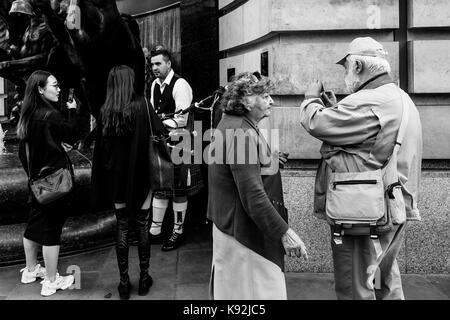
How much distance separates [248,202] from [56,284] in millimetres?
2442

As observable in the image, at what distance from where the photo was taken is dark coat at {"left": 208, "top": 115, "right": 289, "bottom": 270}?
102 inches

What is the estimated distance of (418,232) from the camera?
4.53 meters

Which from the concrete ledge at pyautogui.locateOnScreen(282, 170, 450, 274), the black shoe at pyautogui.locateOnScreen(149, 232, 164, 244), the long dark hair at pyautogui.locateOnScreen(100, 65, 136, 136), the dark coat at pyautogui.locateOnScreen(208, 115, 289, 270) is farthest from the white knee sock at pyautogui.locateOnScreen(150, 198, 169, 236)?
the dark coat at pyautogui.locateOnScreen(208, 115, 289, 270)

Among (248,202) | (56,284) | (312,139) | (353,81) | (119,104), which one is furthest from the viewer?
(312,139)

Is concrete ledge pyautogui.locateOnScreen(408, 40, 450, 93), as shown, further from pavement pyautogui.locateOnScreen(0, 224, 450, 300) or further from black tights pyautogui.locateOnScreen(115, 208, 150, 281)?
black tights pyautogui.locateOnScreen(115, 208, 150, 281)

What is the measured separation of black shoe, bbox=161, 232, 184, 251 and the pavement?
3.9 inches

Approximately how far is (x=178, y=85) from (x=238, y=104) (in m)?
2.65

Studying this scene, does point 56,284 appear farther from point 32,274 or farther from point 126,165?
point 126,165

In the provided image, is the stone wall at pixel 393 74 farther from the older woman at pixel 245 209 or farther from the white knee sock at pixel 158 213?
the older woman at pixel 245 209

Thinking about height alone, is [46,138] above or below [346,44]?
below

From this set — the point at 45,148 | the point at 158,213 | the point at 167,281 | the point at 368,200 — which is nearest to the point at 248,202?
the point at 368,200

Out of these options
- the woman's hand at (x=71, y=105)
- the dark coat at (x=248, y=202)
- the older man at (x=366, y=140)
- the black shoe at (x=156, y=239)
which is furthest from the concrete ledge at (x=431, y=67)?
the woman's hand at (x=71, y=105)

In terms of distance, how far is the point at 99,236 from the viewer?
5.30 metres
